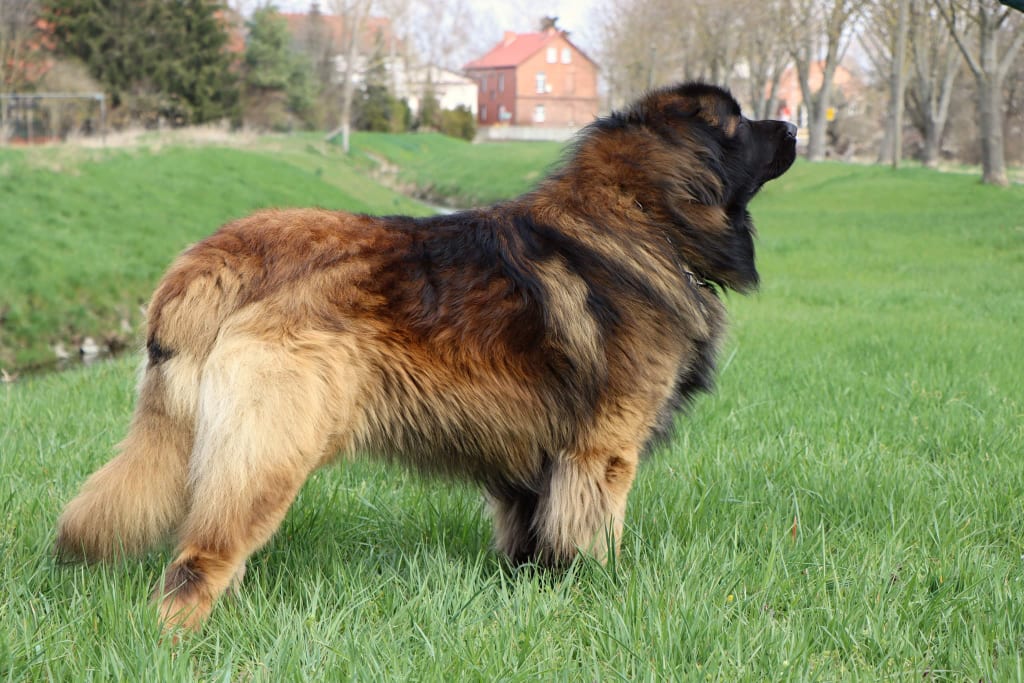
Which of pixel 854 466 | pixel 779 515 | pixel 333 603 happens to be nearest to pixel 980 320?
pixel 854 466

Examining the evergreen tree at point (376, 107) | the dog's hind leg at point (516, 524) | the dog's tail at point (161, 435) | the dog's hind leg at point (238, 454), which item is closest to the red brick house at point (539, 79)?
the evergreen tree at point (376, 107)

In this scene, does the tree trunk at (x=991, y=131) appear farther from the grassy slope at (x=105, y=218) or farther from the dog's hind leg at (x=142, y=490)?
the dog's hind leg at (x=142, y=490)

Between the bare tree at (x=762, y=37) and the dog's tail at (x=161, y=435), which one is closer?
the dog's tail at (x=161, y=435)

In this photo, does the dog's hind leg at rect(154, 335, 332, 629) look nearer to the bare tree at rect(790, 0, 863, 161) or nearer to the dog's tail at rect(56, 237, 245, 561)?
the dog's tail at rect(56, 237, 245, 561)

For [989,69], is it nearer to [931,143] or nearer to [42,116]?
[931,143]

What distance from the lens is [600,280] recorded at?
332 cm

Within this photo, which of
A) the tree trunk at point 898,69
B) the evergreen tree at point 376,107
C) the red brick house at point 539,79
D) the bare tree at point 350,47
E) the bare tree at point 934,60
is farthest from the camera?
the red brick house at point 539,79

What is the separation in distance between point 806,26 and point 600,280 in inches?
1409

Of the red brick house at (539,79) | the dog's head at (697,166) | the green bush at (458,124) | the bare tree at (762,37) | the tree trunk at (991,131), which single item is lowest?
the dog's head at (697,166)

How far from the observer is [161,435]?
2980 mm

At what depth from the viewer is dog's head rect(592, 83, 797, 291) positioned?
3.56 meters

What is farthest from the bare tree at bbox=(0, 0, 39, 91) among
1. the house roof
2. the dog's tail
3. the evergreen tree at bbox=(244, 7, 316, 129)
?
the house roof

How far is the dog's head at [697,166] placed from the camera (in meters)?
Result: 3.56

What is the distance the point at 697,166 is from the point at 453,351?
1229 millimetres
